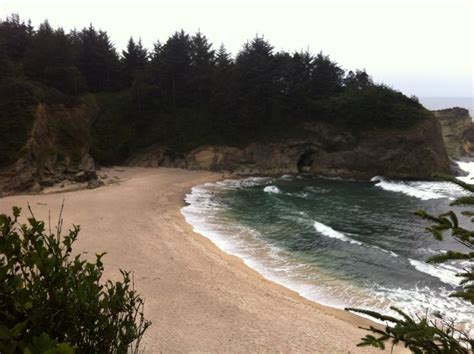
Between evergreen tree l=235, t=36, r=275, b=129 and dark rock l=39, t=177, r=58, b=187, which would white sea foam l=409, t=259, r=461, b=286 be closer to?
dark rock l=39, t=177, r=58, b=187

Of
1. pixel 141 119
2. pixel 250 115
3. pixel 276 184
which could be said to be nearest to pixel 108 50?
pixel 141 119

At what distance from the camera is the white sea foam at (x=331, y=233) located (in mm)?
23225

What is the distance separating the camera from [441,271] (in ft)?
60.5

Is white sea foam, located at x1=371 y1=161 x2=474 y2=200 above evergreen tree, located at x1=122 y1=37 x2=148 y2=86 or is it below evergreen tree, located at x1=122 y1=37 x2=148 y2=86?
below

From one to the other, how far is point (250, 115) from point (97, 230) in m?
35.1

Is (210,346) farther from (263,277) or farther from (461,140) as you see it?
(461,140)

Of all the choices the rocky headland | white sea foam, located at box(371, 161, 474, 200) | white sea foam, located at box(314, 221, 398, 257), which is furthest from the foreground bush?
the rocky headland

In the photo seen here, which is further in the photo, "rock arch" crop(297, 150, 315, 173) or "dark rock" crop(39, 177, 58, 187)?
"rock arch" crop(297, 150, 315, 173)

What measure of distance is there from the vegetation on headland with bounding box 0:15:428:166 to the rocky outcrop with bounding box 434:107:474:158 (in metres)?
25.3

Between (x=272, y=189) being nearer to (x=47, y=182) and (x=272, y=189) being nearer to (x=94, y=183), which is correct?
(x=94, y=183)

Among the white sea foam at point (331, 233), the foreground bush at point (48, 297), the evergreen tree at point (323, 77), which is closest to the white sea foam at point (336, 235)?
the white sea foam at point (331, 233)

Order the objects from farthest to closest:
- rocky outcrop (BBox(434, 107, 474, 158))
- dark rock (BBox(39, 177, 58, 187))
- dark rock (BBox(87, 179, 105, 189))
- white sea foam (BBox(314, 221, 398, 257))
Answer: rocky outcrop (BBox(434, 107, 474, 158)) < dark rock (BBox(87, 179, 105, 189)) < dark rock (BBox(39, 177, 58, 187)) < white sea foam (BBox(314, 221, 398, 257))

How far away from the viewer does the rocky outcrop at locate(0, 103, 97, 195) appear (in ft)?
105

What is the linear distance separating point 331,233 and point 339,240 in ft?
4.18
